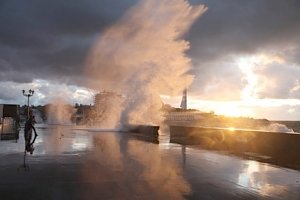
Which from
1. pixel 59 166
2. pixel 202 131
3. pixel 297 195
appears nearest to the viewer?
pixel 297 195

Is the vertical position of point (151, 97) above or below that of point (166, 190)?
above

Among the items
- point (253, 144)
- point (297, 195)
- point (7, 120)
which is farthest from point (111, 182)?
point (7, 120)

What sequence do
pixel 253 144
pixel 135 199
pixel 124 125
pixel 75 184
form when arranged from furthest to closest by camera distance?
pixel 124 125 → pixel 253 144 → pixel 75 184 → pixel 135 199

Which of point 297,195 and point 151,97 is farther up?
point 151,97

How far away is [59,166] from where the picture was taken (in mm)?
12766

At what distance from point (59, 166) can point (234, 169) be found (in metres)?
5.96

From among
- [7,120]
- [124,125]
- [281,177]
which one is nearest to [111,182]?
[281,177]

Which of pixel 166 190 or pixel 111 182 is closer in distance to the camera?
pixel 166 190

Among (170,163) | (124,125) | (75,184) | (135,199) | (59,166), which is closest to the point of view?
(135,199)

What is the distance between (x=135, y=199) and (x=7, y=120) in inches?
1926

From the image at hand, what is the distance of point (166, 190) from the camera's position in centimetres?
883

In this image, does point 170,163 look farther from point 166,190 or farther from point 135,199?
point 135,199

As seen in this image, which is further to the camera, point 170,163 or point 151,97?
point 151,97

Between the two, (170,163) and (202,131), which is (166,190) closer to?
(170,163)
